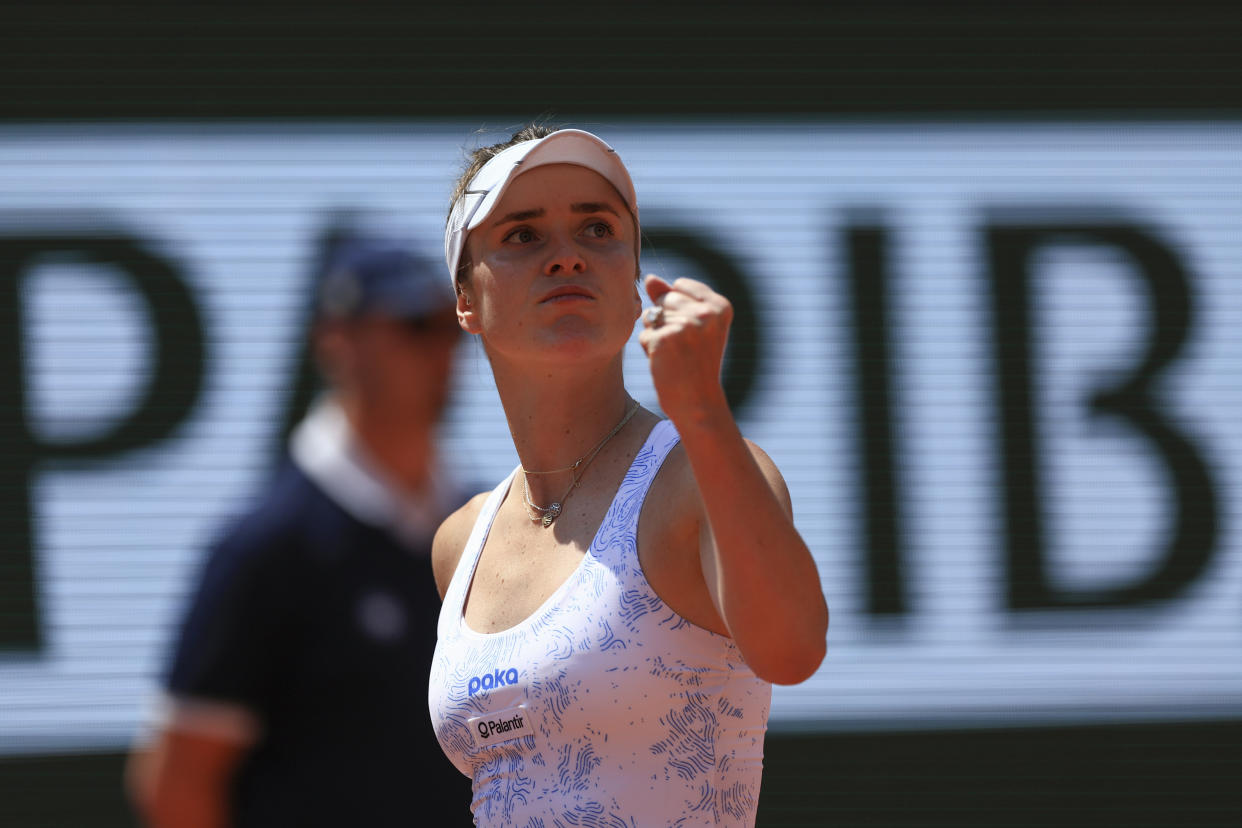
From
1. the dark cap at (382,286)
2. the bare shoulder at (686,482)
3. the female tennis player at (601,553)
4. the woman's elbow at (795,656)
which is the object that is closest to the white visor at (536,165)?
the female tennis player at (601,553)

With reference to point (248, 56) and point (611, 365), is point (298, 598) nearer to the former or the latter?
point (611, 365)

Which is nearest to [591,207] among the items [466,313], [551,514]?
[466,313]

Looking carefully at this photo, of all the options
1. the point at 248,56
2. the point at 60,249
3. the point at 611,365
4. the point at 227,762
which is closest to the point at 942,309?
the point at 248,56

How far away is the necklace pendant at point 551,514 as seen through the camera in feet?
6.13

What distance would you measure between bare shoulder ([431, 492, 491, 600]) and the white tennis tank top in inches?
15.8

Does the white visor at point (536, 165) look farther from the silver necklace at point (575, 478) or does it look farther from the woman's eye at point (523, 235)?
the silver necklace at point (575, 478)

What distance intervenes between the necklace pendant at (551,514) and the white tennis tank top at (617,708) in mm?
151

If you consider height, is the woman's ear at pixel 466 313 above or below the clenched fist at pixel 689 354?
below

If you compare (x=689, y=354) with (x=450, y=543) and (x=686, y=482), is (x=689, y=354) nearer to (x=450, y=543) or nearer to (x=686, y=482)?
(x=686, y=482)

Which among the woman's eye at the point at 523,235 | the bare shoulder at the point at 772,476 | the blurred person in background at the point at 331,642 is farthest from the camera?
the woman's eye at the point at 523,235

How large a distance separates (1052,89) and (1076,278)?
2.62 ft

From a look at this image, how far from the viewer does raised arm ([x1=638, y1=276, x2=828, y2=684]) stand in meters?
1.43

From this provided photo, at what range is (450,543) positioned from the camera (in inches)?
84.9

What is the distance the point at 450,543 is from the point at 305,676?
1.37 feet
